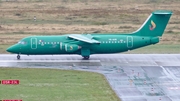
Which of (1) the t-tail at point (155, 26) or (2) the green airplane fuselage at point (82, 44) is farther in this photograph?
(1) the t-tail at point (155, 26)

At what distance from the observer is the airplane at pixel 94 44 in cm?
5125

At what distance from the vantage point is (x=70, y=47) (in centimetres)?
5069

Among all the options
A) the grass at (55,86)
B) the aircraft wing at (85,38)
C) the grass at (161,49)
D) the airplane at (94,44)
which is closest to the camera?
the grass at (55,86)

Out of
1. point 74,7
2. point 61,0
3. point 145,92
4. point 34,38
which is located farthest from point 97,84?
point 61,0

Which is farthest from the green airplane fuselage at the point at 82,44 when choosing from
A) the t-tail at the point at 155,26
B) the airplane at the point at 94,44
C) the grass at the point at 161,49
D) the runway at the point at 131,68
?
the grass at the point at 161,49

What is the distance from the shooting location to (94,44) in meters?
51.2

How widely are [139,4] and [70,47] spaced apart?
5174cm

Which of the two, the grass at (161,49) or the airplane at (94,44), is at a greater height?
the airplane at (94,44)

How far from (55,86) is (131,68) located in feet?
33.1

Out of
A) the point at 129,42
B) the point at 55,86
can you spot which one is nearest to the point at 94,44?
the point at 129,42

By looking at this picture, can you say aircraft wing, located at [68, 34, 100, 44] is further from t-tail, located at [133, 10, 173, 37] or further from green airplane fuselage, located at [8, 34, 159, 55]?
t-tail, located at [133, 10, 173, 37]

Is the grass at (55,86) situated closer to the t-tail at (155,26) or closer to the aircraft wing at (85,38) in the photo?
the aircraft wing at (85,38)

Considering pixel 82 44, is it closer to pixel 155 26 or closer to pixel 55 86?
pixel 155 26

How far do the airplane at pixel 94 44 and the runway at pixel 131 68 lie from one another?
99 cm
